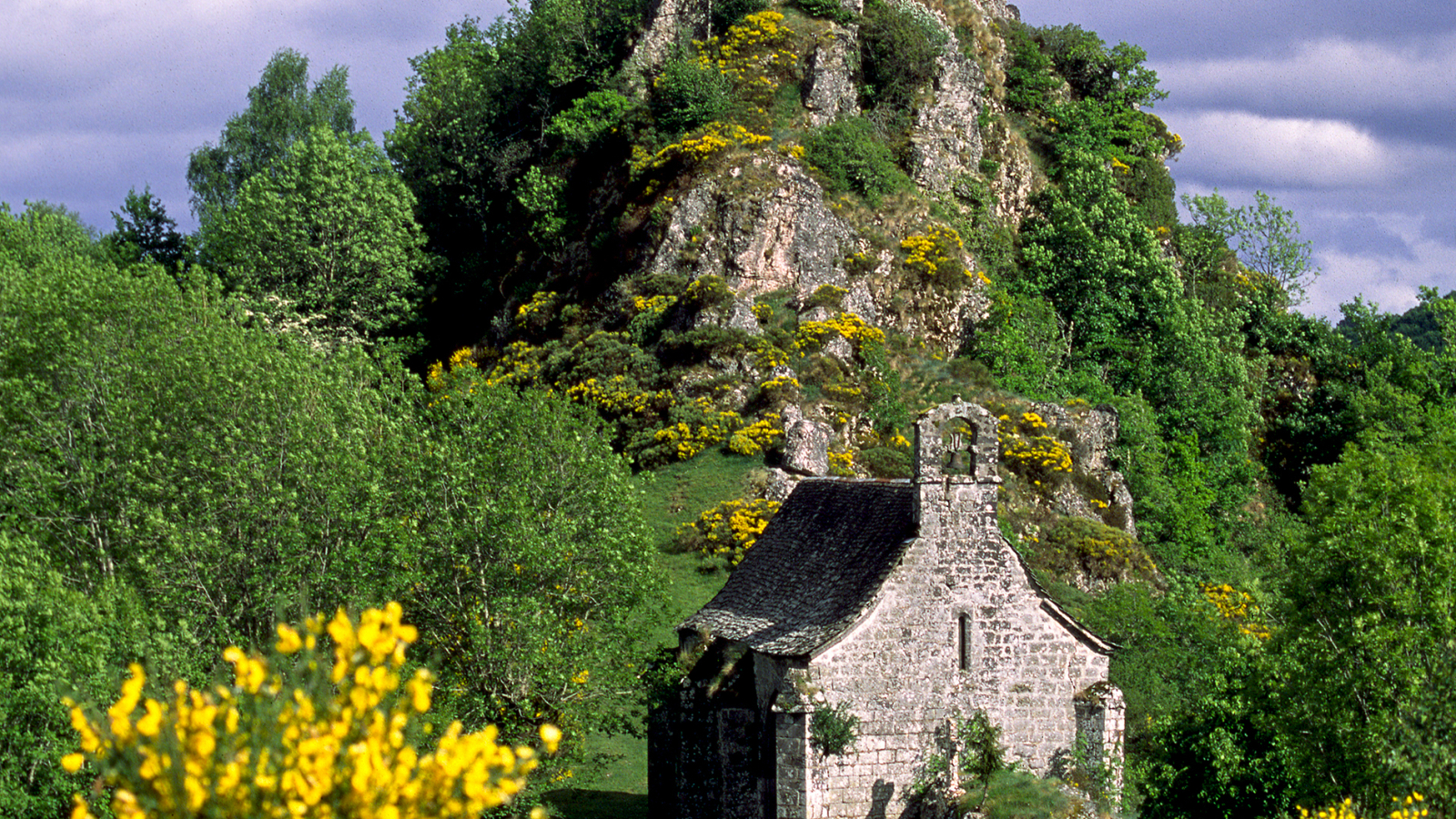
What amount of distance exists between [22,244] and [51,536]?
119 feet

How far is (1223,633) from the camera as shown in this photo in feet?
139

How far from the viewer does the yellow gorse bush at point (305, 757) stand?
8578mm

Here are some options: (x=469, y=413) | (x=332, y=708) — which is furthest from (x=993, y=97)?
(x=332, y=708)

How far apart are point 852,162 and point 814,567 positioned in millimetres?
40127

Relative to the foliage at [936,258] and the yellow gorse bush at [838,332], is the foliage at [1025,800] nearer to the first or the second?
the yellow gorse bush at [838,332]

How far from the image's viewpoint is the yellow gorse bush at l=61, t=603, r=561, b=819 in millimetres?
8578

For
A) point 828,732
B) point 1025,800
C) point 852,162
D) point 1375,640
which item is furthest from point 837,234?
point 1025,800

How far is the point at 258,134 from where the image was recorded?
276 feet

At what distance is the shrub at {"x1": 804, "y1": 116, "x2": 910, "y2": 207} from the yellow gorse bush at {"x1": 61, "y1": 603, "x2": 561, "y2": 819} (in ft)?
196

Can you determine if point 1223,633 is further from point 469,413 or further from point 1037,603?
point 469,413

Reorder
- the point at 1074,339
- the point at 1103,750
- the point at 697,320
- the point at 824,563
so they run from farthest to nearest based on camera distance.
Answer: the point at 1074,339, the point at 697,320, the point at 824,563, the point at 1103,750

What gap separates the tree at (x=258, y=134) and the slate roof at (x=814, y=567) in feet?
198

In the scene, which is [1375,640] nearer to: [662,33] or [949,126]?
[949,126]

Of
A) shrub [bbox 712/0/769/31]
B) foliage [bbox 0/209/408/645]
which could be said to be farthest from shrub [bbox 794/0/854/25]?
foliage [bbox 0/209/408/645]
